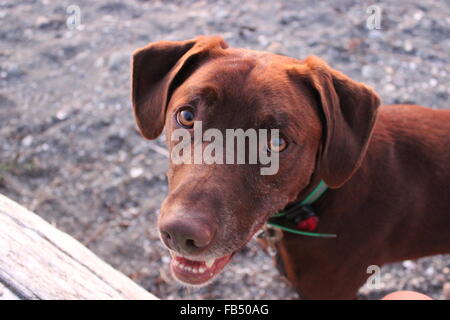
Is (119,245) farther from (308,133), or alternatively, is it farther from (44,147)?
(308,133)

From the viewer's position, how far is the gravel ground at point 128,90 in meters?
3.81

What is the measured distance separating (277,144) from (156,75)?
0.89 meters

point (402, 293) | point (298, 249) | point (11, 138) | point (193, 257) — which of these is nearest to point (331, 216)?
point (298, 249)

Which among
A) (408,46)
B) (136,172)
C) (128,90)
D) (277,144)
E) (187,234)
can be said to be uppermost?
(277,144)

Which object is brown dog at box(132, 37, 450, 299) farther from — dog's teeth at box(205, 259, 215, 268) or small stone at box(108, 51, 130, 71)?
small stone at box(108, 51, 130, 71)

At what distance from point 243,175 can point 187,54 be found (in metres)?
0.79

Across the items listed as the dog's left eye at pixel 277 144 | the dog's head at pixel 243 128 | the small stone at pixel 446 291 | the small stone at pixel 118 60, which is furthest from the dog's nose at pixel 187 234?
the small stone at pixel 118 60

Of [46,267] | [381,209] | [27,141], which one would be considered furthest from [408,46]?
[46,267]

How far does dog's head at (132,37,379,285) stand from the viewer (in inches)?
81.1

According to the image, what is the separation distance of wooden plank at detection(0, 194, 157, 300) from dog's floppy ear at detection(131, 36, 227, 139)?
2.52ft

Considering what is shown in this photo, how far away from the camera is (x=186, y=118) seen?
7.59ft

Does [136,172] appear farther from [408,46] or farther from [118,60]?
[408,46]

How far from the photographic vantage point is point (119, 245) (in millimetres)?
3854

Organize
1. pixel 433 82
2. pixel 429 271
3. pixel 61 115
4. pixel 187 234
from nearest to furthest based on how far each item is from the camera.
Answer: pixel 187 234
pixel 429 271
pixel 61 115
pixel 433 82
